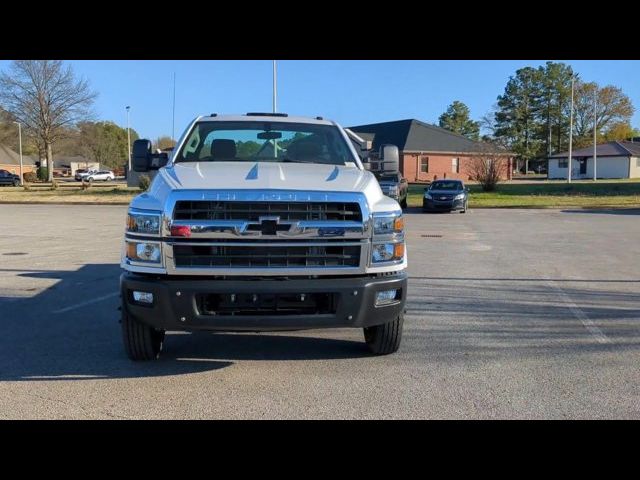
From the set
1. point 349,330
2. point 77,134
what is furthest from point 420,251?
point 77,134

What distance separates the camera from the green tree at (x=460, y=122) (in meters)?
106

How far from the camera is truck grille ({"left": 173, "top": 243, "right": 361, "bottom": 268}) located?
4535 mm

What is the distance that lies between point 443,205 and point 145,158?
20998 mm

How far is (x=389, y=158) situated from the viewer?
6.40 m

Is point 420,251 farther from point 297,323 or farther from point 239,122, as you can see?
point 297,323

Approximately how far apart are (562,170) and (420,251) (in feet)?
201

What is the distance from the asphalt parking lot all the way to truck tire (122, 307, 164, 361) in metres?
0.12

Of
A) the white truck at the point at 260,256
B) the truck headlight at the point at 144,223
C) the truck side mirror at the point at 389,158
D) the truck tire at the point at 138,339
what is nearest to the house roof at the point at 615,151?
the truck side mirror at the point at 389,158

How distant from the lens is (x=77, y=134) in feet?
217

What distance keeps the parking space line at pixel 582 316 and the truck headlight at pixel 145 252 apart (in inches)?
169

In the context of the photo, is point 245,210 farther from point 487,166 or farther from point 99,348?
point 487,166

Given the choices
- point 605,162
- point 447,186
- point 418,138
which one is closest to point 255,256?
point 447,186

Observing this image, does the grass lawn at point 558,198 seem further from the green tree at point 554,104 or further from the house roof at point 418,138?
the green tree at point 554,104
